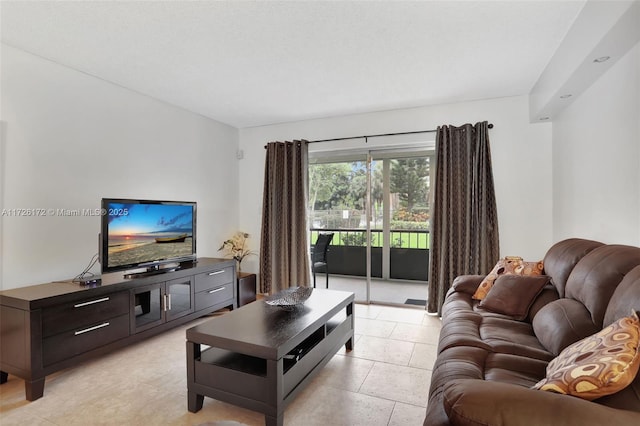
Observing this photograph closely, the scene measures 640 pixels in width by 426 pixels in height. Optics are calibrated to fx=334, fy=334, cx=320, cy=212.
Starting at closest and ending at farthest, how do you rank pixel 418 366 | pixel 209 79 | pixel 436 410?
pixel 436 410 < pixel 418 366 < pixel 209 79

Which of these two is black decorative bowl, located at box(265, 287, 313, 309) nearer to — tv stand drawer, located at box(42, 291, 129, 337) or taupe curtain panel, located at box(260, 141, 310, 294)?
tv stand drawer, located at box(42, 291, 129, 337)

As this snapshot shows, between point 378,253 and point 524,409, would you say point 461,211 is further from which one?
point 524,409

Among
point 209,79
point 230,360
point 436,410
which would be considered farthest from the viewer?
point 209,79

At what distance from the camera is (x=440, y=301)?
3.95 meters

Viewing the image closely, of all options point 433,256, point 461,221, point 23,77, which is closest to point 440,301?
point 433,256

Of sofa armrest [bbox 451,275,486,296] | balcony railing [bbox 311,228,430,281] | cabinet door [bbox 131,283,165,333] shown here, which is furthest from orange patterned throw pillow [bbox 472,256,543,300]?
cabinet door [bbox 131,283,165,333]

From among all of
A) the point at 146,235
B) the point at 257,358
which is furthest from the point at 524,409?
the point at 146,235

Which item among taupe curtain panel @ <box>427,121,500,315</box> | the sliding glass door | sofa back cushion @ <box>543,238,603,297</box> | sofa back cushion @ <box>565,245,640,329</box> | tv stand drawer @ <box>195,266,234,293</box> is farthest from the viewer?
the sliding glass door

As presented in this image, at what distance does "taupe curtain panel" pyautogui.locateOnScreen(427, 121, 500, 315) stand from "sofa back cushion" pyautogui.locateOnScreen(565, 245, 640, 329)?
6.20ft

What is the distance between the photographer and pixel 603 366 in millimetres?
1062

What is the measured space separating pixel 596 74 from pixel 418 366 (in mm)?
2514

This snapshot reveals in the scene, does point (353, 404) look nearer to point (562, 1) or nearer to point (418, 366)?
point (418, 366)

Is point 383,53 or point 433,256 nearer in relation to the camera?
point 383,53

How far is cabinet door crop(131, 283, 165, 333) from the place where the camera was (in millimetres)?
2961
